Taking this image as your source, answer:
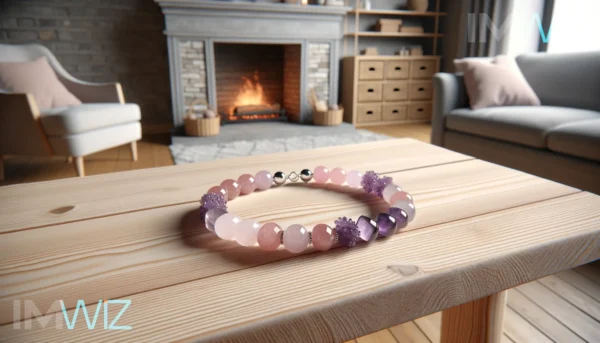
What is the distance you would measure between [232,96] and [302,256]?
3.60 m

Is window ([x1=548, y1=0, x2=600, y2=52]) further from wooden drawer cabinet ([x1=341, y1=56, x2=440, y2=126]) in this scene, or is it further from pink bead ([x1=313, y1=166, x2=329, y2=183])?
pink bead ([x1=313, y1=166, x2=329, y2=183])

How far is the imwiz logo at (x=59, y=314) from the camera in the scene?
0.39 m

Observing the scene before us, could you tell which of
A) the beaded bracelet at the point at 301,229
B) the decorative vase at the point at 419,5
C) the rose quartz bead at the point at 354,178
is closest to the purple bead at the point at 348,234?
the beaded bracelet at the point at 301,229

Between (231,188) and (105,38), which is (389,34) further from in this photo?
(231,188)

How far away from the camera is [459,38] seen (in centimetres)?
400

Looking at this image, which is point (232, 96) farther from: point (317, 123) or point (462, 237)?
point (462, 237)

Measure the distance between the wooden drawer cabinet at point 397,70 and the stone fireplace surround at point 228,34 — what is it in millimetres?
658

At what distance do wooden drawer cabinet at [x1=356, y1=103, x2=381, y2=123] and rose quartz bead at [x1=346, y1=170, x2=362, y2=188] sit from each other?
11.0ft

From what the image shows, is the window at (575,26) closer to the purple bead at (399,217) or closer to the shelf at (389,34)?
the shelf at (389,34)

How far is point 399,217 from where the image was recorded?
597 mm

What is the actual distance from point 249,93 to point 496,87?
2.47 m

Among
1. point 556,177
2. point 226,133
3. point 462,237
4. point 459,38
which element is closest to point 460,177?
point 462,237

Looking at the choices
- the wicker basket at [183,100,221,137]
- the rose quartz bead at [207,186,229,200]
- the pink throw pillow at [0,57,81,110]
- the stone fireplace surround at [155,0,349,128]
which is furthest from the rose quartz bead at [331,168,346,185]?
the stone fireplace surround at [155,0,349,128]

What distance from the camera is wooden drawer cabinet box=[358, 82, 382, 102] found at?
4.04 metres
